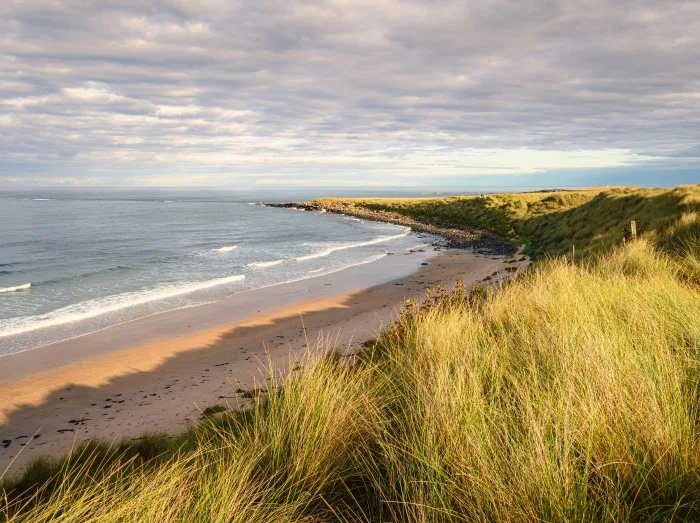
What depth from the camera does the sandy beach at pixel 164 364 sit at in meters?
9.86

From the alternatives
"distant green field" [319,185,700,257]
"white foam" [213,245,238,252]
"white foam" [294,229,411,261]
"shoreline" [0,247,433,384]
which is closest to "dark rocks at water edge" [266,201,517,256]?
"distant green field" [319,185,700,257]

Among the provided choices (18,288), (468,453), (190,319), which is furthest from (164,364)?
(18,288)

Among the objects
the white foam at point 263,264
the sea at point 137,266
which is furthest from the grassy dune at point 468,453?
the white foam at point 263,264

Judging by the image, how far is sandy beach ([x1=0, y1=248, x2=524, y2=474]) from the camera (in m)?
9.86

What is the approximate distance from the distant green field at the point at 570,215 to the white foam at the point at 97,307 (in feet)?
62.3

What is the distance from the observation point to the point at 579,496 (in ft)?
8.70

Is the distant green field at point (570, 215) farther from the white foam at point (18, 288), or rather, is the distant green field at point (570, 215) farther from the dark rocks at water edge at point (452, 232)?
the white foam at point (18, 288)

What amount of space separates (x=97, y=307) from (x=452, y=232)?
36951 mm

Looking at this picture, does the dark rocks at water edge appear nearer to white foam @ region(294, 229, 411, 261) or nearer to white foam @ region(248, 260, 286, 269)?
white foam @ region(294, 229, 411, 261)

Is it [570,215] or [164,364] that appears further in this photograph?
[570,215]

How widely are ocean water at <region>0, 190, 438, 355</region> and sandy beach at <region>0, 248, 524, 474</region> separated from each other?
1.96 meters

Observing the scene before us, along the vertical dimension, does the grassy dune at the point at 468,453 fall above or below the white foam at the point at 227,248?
above

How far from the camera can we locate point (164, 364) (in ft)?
44.6

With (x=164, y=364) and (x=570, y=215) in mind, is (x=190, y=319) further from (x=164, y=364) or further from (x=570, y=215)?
(x=570, y=215)
